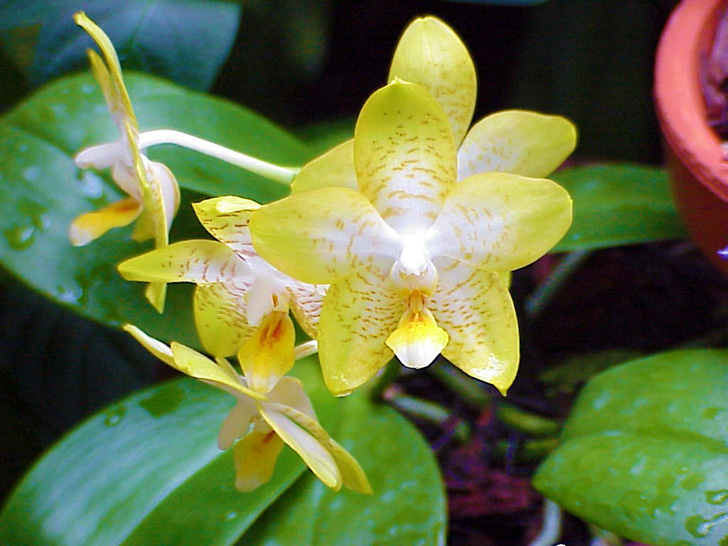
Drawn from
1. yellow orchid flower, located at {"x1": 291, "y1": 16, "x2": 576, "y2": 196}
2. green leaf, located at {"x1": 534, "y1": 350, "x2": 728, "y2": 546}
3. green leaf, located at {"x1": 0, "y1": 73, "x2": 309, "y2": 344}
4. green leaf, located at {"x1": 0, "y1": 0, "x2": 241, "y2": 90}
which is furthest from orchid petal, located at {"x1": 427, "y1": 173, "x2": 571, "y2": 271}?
green leaf, located at {"x1": 0, "y1": 0, "x2": 241, "y2": 90}

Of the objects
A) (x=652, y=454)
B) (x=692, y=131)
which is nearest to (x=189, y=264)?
(x=652, y=454)

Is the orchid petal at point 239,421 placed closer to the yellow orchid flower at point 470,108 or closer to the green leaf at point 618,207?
the yellow orchid flower at point 470,108

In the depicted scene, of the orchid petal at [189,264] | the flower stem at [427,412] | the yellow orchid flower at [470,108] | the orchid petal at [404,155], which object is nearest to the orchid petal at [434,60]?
the yellow orchid flower at [470,108]

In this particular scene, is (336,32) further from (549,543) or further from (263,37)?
(549,543)

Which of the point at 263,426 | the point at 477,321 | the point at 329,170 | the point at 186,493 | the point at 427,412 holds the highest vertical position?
the point at 329,170

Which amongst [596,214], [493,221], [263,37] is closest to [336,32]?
[263,37]

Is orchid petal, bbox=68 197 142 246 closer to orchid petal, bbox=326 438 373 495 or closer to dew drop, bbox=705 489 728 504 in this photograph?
orchid petal, bbox=326 438 373 495

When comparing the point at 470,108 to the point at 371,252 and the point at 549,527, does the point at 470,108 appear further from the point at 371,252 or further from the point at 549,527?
the point at 549,527
